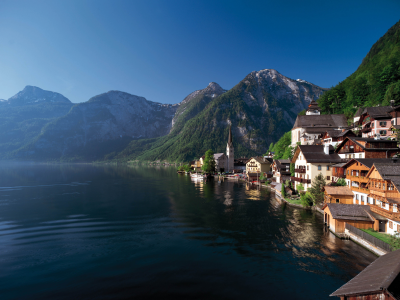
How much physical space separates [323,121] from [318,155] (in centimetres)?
4662

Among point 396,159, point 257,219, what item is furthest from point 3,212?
point 396,159

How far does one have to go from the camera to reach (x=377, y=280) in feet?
36.9

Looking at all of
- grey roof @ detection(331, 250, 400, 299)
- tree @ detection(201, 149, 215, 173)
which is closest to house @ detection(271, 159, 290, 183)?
tree @ detection(201, 149, 215, 173)

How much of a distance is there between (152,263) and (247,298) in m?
11.7

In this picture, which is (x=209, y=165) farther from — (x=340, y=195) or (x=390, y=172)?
(x=390, y=172)

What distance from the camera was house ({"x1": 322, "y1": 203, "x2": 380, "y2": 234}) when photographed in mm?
29422

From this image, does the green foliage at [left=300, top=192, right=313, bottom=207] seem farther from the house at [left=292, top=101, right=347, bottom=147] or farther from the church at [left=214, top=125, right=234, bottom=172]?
the church at [left=214, top=125, right=234, bottom=172]

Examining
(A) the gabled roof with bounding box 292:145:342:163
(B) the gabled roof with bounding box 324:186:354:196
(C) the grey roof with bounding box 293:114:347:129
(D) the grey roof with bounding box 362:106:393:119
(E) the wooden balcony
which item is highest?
(C) the grey roof with bounding box 293:114:347:129

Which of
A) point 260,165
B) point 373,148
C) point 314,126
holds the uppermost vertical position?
point 314,126

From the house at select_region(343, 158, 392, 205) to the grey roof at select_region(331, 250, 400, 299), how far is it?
977 inches

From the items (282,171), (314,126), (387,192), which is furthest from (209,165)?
(387,192)

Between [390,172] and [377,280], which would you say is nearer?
[377,280]

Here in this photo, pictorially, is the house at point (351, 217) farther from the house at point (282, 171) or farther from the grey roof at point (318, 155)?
the house at point (282, 171)

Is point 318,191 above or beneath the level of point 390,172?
beneath
